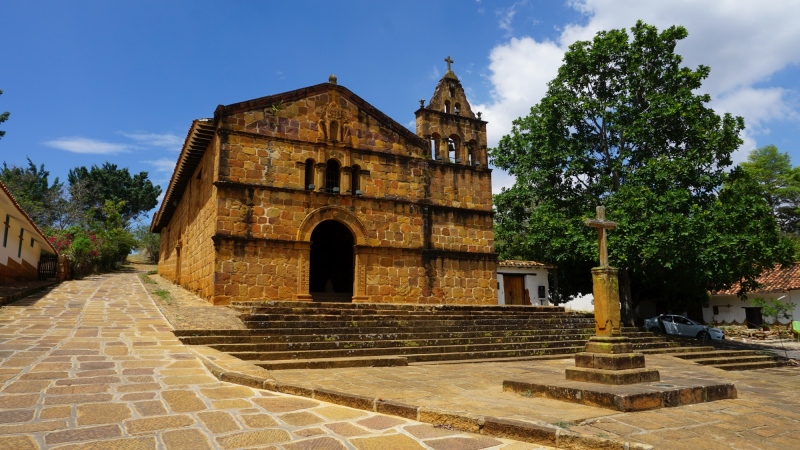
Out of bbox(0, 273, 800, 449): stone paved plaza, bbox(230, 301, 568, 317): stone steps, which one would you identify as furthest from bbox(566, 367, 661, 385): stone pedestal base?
bbox(230, 301, 568, 317): stone steps

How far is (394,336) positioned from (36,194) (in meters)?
43.4

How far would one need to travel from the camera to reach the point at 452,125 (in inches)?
730

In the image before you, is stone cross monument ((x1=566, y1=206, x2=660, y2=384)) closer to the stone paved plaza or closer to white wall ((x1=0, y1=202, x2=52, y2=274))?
the stone paved plaza

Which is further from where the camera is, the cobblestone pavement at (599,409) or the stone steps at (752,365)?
the stone steps at (752,365)

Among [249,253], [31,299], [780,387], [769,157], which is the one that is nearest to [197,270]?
[249,253]

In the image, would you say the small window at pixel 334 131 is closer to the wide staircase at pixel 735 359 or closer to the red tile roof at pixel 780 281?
the wide staircase at pixel 735 359

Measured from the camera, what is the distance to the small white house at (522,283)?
25.9 meters

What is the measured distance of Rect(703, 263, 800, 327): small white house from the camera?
25.1 m

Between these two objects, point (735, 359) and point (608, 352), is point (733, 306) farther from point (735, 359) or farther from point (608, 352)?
point (608, 352)

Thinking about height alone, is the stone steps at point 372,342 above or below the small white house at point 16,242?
below

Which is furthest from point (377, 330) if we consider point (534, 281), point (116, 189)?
point (116, 189)

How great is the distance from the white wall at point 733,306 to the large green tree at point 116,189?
47.1 metres

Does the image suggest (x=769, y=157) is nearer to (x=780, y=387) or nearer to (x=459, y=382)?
(x=780, y=387)

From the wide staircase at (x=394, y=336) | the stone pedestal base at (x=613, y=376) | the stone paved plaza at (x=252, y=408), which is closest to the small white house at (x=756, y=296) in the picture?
the wide staircase at (x=394, y=336)
